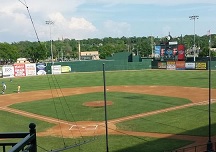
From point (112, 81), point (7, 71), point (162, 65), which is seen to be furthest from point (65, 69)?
point (112, 81)

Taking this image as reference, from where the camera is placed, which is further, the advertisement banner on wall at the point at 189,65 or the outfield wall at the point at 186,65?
the advertisement banner on wall at the point at 189,65

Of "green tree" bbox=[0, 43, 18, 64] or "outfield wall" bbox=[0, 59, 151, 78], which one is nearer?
"outfield wall" bbox=[0, 59, 151, 78]

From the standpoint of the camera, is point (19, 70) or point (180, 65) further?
point (180, 65)

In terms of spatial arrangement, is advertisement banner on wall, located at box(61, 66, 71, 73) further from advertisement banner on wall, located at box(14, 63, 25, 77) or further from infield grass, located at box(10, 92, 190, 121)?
infield grass, located at box(10, 92, 190, 121)

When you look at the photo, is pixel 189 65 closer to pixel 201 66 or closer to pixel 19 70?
pixel 201 66

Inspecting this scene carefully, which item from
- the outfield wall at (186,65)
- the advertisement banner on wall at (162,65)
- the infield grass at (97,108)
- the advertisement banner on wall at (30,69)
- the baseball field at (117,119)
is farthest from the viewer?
the advertisement banner on wall at (162,65)

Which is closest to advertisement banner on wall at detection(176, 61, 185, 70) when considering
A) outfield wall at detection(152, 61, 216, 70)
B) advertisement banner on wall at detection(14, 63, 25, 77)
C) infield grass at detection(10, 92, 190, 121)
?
outfield wall at detection(152, 61, 216, 70)

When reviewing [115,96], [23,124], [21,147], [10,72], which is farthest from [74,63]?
[21,147]

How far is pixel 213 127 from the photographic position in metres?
24.0

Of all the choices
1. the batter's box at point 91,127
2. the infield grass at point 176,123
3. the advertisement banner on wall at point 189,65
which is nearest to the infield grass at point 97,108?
the batter's box at point 91,127

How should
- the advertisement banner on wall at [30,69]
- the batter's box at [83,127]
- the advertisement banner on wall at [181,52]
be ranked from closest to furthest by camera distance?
the batter's box at [83,127] < the advertisement banner on wall at [30,69] < the advertisement banner on wall at [181,52]

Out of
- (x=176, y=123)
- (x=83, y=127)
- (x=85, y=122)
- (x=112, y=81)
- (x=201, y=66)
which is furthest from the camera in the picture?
(x=201, y=66)

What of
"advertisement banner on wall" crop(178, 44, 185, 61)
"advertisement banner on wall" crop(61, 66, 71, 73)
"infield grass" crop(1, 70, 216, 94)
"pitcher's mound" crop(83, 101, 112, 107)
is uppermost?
"advertisement banner on wall" crop(178, 44, 185, 61)

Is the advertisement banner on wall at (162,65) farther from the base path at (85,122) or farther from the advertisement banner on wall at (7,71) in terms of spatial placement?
the base path at (85,122)
